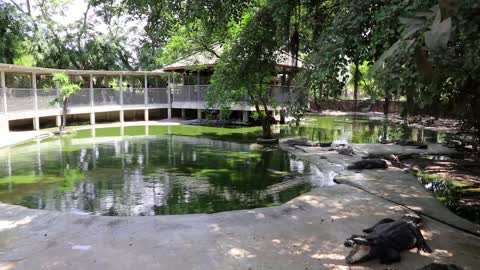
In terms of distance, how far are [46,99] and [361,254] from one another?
1567 centimetres

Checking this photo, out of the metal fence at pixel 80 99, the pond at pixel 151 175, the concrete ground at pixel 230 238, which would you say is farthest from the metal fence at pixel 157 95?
the concrete ground at pixel 230 238

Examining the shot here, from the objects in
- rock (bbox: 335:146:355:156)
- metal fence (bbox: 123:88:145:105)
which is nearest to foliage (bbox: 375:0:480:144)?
rock (bbox: 335:146:355:156)

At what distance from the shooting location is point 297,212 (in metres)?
5.90

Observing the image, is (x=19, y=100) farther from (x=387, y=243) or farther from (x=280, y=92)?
(x=387, y=243)

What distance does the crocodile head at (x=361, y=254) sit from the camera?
4.15 m

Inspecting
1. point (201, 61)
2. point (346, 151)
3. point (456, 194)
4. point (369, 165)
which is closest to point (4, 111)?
point (201, 61)

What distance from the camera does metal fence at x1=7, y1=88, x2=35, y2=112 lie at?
14.6m

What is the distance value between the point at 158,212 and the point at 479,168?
7297 mm

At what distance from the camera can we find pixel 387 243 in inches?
168

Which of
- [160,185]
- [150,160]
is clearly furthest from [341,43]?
[150,160]

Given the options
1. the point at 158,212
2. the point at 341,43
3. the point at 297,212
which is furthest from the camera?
the point at 158,212

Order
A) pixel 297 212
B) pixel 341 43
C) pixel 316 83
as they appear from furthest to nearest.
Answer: pixel 297 212 < pixel 316 83 < pixel 341 43

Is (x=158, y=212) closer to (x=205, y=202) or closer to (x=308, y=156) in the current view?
(x=205, y=202)

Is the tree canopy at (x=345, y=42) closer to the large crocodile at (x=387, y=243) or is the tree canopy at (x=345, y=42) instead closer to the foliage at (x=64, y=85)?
the large crocodile at (x=387, y=243)
